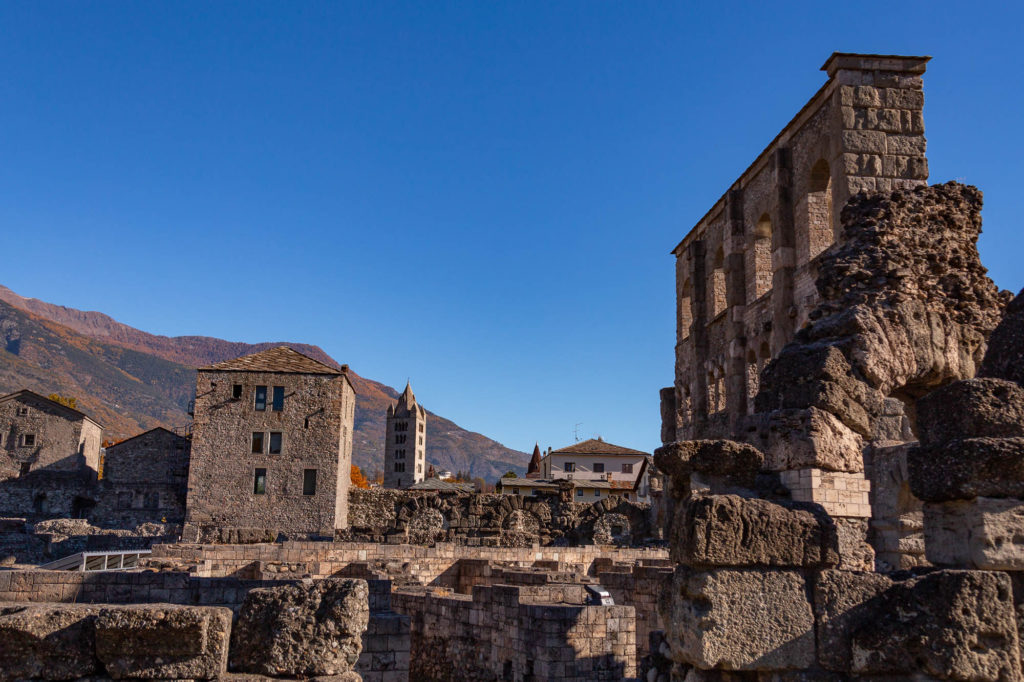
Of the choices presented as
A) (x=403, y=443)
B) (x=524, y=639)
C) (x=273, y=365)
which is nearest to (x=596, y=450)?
(x=403, y=443)

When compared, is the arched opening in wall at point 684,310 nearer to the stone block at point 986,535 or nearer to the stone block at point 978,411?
the stone block at point 978,411

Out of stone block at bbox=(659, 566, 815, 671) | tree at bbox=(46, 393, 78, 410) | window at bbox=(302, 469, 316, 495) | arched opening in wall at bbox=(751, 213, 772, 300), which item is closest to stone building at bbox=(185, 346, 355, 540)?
window at bbox=(302, 469, 316, 495)

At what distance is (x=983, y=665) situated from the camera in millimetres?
5293

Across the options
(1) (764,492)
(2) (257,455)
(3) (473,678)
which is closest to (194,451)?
(2) (257,455)

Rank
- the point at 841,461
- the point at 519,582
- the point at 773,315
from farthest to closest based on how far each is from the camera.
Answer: the point at 773,315
the point at 519,582
the point at 841,461

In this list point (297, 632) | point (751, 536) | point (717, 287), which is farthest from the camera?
point (717, 287)

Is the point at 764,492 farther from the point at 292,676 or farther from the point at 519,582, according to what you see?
the point at 519,582

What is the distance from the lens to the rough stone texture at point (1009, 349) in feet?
23.7

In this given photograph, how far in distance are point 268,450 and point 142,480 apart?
1264 centimetres

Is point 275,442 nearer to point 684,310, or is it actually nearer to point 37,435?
point 684,310

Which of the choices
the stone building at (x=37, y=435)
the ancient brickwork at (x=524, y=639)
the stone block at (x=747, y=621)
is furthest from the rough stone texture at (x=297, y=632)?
the stone building at (x=37, y=435)

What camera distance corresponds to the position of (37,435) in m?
46.7

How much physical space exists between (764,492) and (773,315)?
15.8 m

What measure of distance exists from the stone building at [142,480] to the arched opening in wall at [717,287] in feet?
91.7
